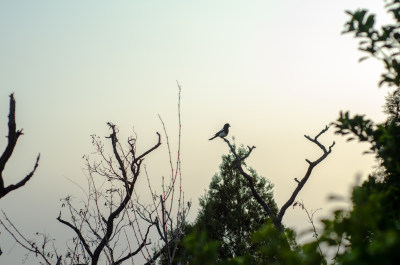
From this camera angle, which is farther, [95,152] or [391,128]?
[95,152]

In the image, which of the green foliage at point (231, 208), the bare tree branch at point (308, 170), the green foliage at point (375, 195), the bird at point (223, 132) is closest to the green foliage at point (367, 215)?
the green foliage at point (375, 195)

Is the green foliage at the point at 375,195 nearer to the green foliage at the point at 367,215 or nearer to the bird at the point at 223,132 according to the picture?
the green foliage at the point at 367,215

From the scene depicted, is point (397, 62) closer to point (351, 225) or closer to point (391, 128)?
point (391, 128)

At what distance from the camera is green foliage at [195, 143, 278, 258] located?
2016 centimetres

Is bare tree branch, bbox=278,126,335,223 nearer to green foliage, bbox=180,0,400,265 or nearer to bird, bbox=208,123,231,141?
bird, bbox=208,123,231,141

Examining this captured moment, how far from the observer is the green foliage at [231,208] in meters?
20.2

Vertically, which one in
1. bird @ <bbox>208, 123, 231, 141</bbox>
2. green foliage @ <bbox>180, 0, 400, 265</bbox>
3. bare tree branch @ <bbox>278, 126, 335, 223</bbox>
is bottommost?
green foliage @ <bbox>180, 0, 400, 265</bbox>

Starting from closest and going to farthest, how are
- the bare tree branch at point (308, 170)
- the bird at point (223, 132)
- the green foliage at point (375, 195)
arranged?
the green foliage at point (375, 195) → the bare tree branch at point (308, 170) → the bird at point (223, 132)

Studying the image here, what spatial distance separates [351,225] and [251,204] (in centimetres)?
2009

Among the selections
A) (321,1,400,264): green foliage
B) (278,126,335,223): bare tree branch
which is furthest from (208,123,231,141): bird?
(321,1,400,264): green foliage

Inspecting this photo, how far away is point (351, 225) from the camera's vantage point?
4.60 ft

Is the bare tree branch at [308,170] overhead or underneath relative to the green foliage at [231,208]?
underneath

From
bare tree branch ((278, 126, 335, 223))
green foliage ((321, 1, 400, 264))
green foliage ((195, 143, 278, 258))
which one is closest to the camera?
green foliage ((321, 1, 400, 264))

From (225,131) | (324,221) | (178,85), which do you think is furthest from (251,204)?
(324,221)
